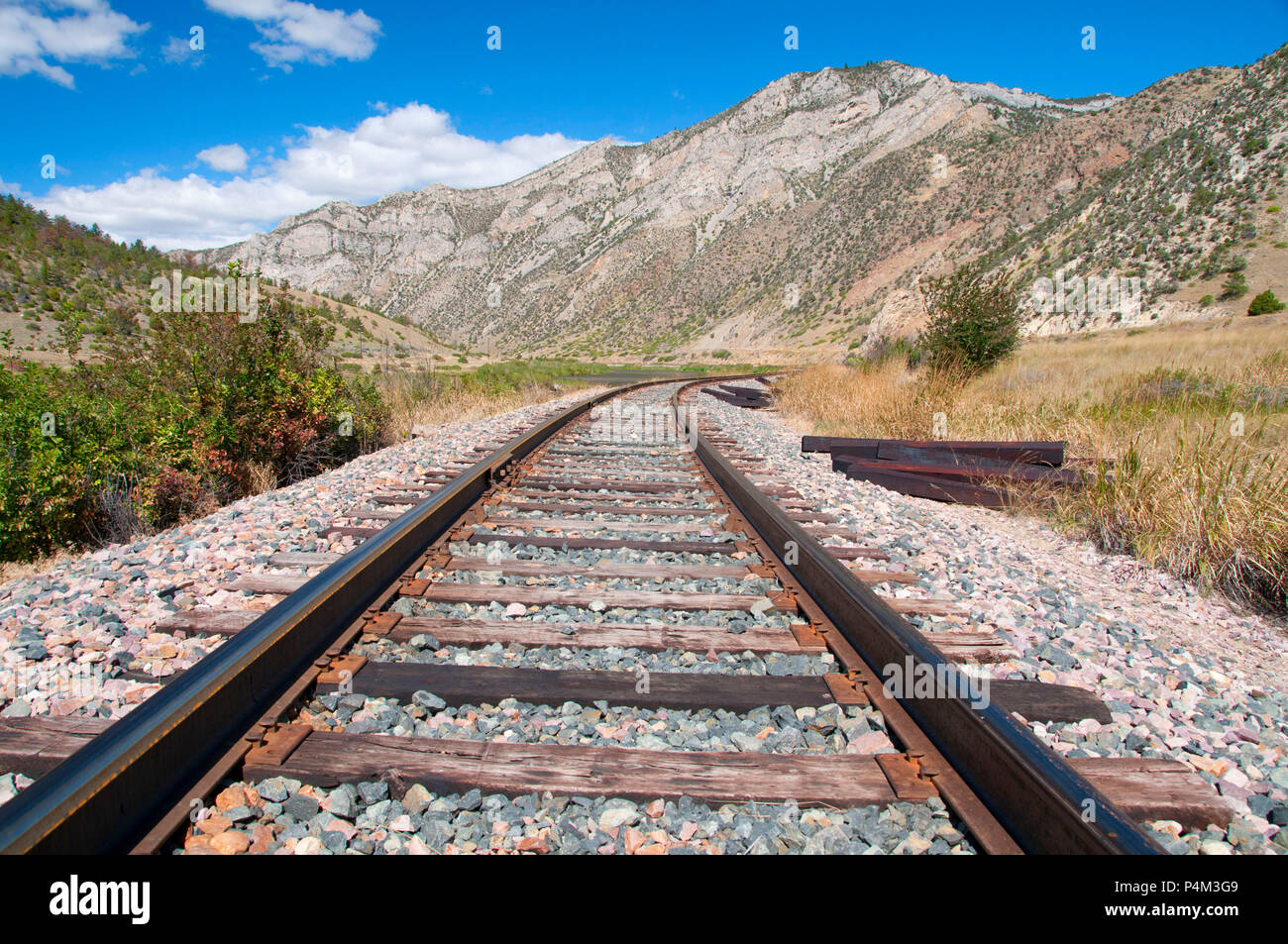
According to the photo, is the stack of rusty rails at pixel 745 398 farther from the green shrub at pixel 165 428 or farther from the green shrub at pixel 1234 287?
the green shrub at pixel 1234 287

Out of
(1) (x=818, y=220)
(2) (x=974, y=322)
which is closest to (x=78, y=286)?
(2) (x=974, y=322)

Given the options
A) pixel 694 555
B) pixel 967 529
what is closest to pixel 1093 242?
pixel 967 529

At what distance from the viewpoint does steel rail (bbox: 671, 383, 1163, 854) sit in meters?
1.56

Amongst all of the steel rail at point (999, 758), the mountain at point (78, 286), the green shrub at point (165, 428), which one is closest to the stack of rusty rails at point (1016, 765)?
the steel rail at point (999, 758)

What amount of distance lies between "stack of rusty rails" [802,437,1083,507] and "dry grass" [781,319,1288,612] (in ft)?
1.34

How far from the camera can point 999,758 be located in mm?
1862

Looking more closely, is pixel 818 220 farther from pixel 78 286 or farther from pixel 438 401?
pixel 438 401

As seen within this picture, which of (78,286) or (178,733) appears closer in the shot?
(178,733)

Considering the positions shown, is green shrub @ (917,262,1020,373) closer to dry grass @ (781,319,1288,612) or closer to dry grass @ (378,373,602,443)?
dry grass @ (781,319,1288,612)

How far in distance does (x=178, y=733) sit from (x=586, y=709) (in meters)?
1.18

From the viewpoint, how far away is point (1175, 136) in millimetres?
42562

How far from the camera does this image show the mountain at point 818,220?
119 feet
